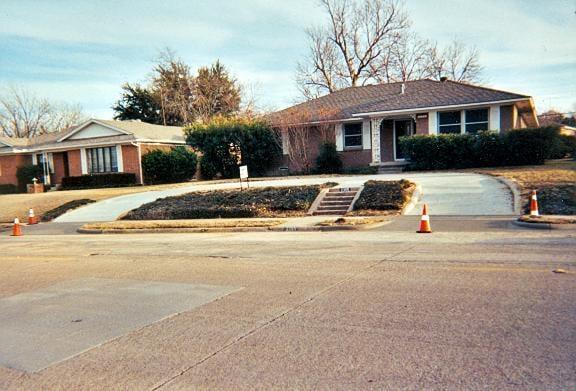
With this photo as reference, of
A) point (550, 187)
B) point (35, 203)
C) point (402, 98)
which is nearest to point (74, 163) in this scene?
point (35, 203)

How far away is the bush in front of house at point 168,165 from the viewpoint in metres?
34.2

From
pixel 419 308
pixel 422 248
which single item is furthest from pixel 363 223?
pixel 419 308

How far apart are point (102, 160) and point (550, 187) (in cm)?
3074

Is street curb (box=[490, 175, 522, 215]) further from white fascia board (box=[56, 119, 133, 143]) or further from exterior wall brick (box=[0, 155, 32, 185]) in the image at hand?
exterior wall brick (box=[0, 155, 32, 185])

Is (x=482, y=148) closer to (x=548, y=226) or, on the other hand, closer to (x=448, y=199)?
(x=448, y=199)

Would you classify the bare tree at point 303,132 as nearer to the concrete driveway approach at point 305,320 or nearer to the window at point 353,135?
the window at point 353,135

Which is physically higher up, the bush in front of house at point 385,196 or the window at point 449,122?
the window at point 449,122

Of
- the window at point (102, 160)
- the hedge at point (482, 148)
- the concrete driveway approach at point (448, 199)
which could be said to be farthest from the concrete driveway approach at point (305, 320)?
the window at point (102, 160)

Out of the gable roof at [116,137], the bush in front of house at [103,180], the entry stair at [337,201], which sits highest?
the gable roof at [116,137]

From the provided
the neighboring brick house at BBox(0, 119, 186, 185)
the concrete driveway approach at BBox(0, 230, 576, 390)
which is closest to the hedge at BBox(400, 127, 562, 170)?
the concrete driveway approach at BBox(0, 230, 576, 390)

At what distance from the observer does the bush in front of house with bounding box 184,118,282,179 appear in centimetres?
3166

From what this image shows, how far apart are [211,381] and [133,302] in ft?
10.0

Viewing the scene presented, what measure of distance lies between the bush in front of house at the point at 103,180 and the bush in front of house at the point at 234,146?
17.1 ft

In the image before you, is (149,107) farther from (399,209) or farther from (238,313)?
(238,313)
